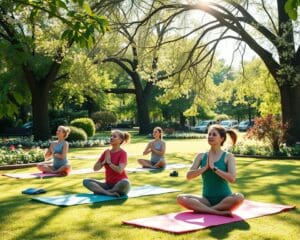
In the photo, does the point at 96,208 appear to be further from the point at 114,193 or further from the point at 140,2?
the point at 140,2

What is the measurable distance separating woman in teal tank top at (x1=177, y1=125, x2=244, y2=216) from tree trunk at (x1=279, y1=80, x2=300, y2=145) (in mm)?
15923

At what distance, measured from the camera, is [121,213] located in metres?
8.80

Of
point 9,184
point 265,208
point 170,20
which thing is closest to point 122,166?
point 265,208

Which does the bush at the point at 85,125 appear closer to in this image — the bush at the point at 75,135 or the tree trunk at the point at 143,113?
the bush at the point at 75,135

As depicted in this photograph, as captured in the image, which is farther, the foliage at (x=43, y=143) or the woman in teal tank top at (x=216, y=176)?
the foliage at (x=43, y=143)

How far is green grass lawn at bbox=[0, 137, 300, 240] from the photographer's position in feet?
23.5

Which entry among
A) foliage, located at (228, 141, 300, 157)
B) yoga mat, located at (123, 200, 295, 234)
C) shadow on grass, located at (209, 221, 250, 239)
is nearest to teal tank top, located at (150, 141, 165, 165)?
foliage, located at (228, 141, 300, 157)

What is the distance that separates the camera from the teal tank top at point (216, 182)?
27.1 ft

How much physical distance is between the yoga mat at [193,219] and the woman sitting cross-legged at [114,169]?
2.21 meters

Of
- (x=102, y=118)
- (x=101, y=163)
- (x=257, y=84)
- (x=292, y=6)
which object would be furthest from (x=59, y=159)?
A: (x=102, y=118)

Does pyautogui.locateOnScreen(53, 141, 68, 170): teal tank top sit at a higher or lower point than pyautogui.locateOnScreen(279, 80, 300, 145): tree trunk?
lower

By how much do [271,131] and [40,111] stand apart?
15.8m

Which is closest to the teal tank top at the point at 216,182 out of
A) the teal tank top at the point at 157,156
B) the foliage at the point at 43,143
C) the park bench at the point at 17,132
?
the teal tank top at the point at 157,156

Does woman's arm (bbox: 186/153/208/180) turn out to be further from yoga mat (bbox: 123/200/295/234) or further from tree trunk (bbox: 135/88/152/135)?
tree trunk (bbox: 135/88/152/135)
